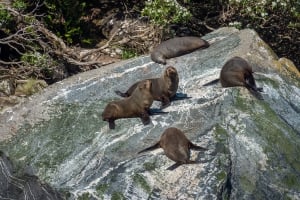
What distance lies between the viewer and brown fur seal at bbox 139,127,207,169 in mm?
6721

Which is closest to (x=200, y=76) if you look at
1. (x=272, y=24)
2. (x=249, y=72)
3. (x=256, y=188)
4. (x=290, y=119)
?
(x=249, y=72)

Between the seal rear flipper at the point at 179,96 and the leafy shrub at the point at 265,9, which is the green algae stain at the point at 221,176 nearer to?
the seal rear flipper at the point at 179,96

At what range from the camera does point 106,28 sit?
510 inches

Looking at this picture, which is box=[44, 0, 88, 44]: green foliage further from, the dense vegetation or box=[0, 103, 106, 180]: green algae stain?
box=[0, 103, 106, 180]: green algae stain

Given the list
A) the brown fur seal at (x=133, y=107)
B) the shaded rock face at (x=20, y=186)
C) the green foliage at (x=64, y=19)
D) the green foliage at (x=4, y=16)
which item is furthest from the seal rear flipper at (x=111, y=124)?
the green foliage at (x=64, y=19)

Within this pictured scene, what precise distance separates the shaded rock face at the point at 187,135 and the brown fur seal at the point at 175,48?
1.66 feet

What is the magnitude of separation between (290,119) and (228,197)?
147 cm

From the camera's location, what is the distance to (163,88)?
7.84 meters

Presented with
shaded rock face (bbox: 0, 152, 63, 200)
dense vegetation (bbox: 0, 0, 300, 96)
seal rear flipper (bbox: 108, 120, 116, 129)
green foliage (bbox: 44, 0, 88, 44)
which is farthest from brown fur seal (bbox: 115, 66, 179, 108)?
green foliage (bbox: 44, 0, 88, 44)

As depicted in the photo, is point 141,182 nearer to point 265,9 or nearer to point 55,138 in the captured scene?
point 55,138

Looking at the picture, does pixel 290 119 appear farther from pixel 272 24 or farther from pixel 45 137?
pixel 272 24

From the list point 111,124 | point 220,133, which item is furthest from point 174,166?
point 111,124

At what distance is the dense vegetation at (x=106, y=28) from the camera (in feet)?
36.1

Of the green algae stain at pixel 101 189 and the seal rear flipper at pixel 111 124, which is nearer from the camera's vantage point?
the green algae stain at pixel 101 189
